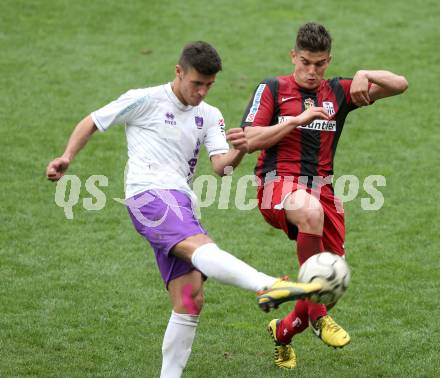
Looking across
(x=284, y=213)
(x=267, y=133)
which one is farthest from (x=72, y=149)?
(x=284, y=213)

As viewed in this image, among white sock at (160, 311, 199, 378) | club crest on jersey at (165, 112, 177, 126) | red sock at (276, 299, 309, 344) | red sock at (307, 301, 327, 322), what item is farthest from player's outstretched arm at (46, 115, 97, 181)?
red sock at (276, 299, 309, 344)

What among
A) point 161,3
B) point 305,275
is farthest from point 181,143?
point 161,3

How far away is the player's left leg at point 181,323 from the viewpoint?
6.81m

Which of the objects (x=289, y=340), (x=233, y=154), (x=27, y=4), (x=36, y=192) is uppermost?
(x=27, y=4)

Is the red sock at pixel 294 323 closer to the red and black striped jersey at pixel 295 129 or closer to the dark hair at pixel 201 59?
the red and black striped jersey at pixel 295 129

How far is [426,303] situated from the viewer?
903 cm

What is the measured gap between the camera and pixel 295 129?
7.50m

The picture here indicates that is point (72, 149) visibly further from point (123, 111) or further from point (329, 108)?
point (329, 108)

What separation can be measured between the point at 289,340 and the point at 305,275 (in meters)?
1.66

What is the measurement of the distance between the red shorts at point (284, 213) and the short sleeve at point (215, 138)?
1.57ft

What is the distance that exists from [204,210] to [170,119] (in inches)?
191

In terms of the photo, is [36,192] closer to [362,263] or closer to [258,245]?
[258,245]

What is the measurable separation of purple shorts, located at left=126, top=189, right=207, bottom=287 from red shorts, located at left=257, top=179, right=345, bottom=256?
0.69 m

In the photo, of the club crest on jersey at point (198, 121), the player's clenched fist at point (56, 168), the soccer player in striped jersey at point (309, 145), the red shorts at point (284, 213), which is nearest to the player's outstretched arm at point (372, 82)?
the soccer player in striped jersey at point (309, 145)
